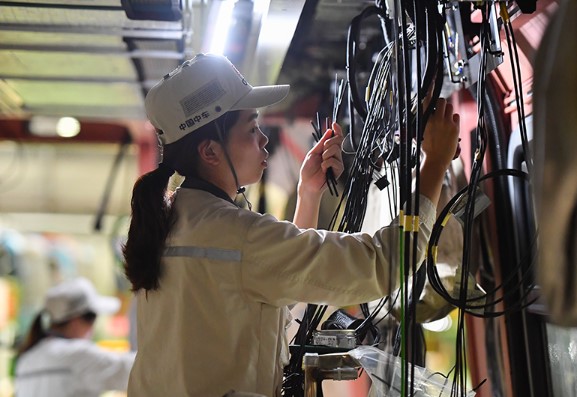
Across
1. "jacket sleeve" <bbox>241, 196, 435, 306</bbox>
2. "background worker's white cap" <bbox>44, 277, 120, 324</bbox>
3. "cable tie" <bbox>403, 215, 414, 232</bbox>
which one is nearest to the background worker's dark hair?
"jacket sleeve" <bbox>241, 196, 435, 306</bbox>

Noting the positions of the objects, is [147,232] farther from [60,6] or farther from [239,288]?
[60,6]

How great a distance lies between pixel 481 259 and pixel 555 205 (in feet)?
5.53

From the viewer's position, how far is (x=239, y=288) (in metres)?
1.49

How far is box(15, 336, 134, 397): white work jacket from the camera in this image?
342 cm

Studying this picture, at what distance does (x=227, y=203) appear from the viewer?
161cm

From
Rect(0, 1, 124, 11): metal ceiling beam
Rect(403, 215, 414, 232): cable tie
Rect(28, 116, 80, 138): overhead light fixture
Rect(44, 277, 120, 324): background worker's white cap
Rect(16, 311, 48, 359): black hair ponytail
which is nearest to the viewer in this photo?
Rect(403, 215, 414, 232): cable tie

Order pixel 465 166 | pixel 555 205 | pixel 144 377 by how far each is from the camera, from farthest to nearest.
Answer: pixel 465 166 → pixel 144 377 → pixel 555 205

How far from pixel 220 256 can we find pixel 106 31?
93.2 inches

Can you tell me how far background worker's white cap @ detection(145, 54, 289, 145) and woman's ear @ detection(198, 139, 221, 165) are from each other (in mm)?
51

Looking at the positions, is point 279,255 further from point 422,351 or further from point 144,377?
point 422,351

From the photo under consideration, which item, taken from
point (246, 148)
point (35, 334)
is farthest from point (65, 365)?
point (246, 148)

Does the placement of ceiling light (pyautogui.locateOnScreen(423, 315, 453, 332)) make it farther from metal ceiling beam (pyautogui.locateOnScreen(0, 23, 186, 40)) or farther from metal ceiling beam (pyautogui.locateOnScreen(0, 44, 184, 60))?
metal ceiling beam (pyautogui.locateOnScreen(0, 44, 184, 60))

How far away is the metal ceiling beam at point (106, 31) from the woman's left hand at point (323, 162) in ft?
5.30

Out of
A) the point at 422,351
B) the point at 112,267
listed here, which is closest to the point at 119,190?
the point at 112,267
